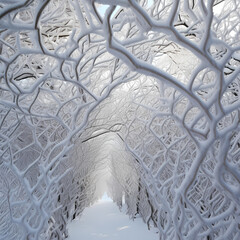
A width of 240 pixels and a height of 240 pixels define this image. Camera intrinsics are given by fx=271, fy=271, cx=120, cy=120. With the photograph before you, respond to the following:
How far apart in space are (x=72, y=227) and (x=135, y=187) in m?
4.07

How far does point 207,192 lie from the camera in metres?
5.11

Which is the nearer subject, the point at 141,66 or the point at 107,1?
the point at 107,1

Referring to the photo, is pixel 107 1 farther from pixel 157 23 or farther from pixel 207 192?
pixel 207 192

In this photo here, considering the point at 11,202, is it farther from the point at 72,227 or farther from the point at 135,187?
the point at 135,187

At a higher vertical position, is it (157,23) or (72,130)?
(157,23)

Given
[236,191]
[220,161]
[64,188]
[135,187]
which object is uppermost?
[220,161]

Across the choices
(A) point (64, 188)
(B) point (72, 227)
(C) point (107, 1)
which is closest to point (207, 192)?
(C) point (107, 1)

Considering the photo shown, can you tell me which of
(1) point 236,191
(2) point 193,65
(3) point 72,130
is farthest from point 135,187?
(1) point 236,191

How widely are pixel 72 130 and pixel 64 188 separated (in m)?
4.65

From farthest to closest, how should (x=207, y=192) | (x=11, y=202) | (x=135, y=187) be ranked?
(x=135, y=187) → (x=207, y=192) → (x=11, y=202)

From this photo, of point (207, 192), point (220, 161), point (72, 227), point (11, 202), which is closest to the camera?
point (220, 161)

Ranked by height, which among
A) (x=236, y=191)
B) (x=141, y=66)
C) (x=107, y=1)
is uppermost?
(x=107, y=1)

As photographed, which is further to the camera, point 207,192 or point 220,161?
point 207,192

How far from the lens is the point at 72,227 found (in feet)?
36.3
